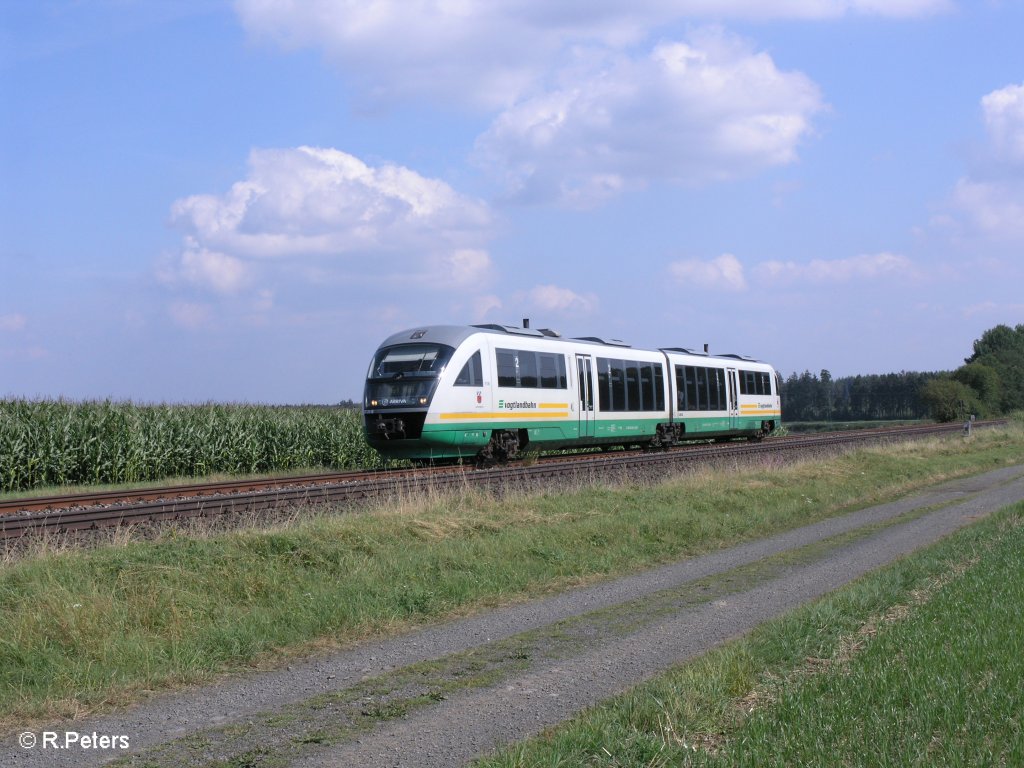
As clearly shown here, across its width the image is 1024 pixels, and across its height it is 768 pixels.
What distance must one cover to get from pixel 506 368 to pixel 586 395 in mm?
4122

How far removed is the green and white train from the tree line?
55.0 metres

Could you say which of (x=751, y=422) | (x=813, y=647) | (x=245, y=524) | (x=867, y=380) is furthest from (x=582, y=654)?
(x=867, y=380)

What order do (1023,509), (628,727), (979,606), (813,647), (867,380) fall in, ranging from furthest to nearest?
(867,380), (1023,509), (979,606), (813,647), (628,727)

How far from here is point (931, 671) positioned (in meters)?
6.36

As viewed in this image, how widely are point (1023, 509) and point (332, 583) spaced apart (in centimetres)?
1379

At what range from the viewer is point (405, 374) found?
74.0 ft

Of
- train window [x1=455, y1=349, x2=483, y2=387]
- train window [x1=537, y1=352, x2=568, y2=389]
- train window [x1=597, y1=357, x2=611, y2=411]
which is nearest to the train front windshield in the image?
train window [x1=455, y1=349, x2=483, y2=387]

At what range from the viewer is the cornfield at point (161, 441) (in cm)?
2445

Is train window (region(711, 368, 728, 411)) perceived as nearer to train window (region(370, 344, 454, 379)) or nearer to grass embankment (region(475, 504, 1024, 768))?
train window (region(370, 344, 454, 379))

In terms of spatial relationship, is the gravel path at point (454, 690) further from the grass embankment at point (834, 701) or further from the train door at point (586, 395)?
the train door at point (586, 395)

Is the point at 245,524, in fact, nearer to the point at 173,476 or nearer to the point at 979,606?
the point at 979,606

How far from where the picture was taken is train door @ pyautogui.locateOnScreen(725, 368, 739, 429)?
3772cm

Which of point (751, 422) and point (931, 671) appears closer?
point (931, 671)

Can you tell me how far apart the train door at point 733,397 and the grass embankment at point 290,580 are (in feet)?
64.1
